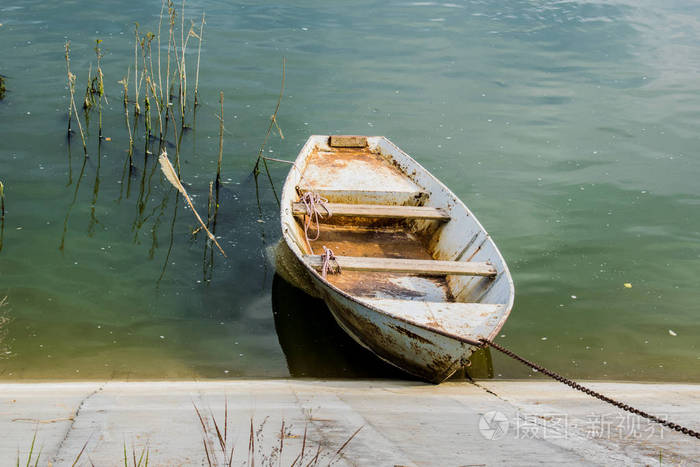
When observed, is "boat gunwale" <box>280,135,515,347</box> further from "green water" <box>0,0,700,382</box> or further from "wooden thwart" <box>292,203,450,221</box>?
"green water" <box>0,0,700,382</box>

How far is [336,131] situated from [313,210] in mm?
3902

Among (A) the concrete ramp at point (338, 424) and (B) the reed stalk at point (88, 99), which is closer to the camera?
(A) the concrete ramp at point (338, 424)

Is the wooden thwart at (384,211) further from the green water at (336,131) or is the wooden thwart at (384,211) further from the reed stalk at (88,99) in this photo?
the reed stalk at (88,99)

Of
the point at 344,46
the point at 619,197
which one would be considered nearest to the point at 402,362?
the point at 619,197

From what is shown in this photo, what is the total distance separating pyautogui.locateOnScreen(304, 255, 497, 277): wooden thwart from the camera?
5.38 m

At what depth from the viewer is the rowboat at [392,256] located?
470 cm

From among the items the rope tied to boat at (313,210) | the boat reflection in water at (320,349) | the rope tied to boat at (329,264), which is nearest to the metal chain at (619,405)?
the boat reflection in water at (320,349)

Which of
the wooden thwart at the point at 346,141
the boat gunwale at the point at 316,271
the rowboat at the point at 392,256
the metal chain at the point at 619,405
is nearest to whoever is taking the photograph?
the metal chain at the point at 619,405

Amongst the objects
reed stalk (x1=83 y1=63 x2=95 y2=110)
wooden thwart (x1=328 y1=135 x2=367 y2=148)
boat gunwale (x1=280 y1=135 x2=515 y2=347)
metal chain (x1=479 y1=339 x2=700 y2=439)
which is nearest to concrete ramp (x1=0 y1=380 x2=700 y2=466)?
metal chain (x1=479 y1=339 x2=700 y2=439)

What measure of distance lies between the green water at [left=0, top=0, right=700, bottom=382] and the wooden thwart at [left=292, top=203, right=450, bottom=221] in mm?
987

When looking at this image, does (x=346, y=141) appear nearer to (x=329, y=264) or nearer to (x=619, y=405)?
(x=329, y=264)

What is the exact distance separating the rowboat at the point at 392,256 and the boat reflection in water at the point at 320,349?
14 centimetres

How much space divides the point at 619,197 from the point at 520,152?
5.96 feet

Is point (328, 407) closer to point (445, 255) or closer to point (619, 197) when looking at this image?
point (445, 255)
